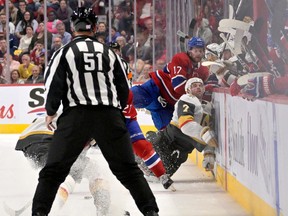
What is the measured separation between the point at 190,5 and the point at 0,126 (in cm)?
354

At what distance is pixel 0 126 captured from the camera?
11.0 metres

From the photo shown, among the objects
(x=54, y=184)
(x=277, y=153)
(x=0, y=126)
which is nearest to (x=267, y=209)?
(x=277, y=153)

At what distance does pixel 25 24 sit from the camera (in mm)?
11766

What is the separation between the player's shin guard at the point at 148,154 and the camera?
18.6 ft

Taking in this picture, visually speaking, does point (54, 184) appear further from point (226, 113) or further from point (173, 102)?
point (173, 102)

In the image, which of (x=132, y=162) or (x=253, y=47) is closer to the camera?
(x=132, y=162)

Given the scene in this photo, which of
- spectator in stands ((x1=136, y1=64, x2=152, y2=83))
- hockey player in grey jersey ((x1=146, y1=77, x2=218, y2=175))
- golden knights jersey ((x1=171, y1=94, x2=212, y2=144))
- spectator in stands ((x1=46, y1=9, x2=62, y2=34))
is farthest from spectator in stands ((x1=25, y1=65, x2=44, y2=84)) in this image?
golden knights jersey ((x1=171, y1=94, x2=212, y2=144))

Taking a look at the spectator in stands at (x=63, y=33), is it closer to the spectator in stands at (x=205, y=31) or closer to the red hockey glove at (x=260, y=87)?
the spectator in stands at (x=205, y=31)

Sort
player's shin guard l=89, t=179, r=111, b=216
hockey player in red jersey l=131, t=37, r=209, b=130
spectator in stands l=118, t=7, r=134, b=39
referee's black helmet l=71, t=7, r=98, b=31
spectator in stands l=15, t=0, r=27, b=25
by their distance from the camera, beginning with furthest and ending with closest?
spectator in stands l=15, t=0, r=27, b=25 < spectator in stands l=118, t=7, r=134, b=39 < hockey player in red jersey l=131, t=37, r=209, b=130 < player's shin guard l=89, t=179, r=111, b=216 < referee's black helmet l=71, t=7, r=98, b=31

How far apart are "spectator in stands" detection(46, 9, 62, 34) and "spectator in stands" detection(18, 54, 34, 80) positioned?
493 mm

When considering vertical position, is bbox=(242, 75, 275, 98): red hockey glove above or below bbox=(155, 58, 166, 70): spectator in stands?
above

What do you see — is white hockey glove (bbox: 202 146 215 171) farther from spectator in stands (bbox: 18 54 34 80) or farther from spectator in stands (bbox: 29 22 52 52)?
spectator in stands (bbox: 29 22 52 52)

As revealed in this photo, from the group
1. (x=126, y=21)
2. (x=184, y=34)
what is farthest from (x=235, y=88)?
(x=126, y=21)

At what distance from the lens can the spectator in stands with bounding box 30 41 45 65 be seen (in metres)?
11.4
